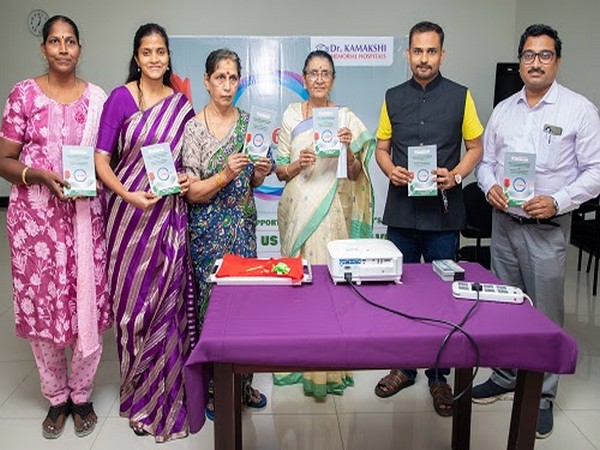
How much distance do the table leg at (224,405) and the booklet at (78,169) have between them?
3.18 ft

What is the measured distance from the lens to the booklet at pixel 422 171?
229 centimetres

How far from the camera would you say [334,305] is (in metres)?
1.69

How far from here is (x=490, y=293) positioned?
1.72m

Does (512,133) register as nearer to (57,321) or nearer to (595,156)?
(595,156)

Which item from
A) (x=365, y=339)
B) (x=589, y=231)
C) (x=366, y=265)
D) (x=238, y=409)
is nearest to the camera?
(x=365, y=339)

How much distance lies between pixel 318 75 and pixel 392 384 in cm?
142

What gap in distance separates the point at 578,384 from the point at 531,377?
138cm

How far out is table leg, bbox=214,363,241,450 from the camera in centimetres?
153

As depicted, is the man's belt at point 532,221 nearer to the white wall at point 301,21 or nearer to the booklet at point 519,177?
the booklet at point 519,177

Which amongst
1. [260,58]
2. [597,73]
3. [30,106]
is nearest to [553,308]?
[30,106]

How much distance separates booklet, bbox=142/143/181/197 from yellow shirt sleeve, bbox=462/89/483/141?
47.7 inches

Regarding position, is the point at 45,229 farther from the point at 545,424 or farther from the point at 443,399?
the point at 545,424

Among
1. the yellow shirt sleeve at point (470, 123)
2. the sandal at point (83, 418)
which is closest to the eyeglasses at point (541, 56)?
the yellow shirt sleeve at point (470, 123)

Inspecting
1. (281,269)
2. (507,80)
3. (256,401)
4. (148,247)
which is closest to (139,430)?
(256,401)
